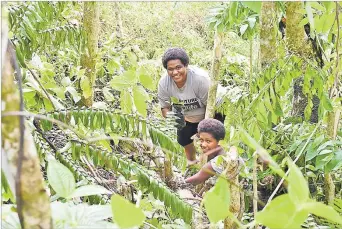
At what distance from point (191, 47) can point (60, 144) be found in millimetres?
4256

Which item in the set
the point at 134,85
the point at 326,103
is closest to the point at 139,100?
the point at 134,85

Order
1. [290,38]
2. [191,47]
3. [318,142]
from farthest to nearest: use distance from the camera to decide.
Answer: [191,47], [290,38], [318,142]

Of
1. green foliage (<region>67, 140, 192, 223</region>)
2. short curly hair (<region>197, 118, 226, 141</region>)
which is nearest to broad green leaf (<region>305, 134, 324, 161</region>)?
green foliage (<region>67, 140, 192, 223</region>)

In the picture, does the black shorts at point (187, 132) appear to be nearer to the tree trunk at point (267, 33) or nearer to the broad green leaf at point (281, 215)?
the tree trunk at point (267, 33)

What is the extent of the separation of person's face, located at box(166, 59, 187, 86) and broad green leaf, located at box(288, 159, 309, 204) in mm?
2528

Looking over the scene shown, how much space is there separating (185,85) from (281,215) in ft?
8.48

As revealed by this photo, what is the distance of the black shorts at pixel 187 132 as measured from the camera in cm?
323

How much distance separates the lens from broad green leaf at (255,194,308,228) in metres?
0.38

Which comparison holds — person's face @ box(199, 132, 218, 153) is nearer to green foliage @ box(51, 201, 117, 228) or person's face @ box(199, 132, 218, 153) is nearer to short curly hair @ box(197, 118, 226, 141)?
short curly hair @ box(197, 118, 226, 141)

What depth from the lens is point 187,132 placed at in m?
3.29

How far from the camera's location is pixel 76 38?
195cm

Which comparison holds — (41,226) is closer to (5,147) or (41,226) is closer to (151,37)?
(5,147)

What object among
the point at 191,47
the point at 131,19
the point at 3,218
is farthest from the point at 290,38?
the point at 131,19

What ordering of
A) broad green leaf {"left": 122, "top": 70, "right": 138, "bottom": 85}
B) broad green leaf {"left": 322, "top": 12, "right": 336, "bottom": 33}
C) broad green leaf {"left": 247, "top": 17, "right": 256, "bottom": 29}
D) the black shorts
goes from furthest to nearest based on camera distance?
the black shorts → broad green leaf {"left": 247, "top": 17, "right": 256, "bottom": 29} → broad green leaf {"left": 122, "top": 70, "right": 138, "bottom": 85} → broad green leaf {"left": 322, "top": 12, "right": 336, "bottom": 33}
